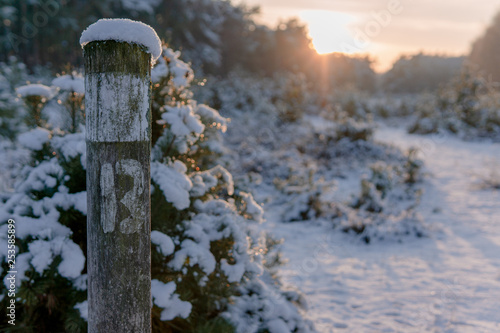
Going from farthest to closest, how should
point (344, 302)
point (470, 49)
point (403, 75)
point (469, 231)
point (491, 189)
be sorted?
1. point (403, 75)
2. point (470, 49)
3. point (491, 189)
4. point (469, 231)
5. point (344, 302)

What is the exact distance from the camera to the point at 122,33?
132 centimetres

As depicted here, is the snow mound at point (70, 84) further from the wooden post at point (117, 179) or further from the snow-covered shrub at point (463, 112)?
the snow-covered shrub at point (463, 112)

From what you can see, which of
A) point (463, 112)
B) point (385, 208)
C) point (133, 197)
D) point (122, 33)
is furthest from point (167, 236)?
point (463, 112)

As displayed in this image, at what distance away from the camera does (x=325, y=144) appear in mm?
9820

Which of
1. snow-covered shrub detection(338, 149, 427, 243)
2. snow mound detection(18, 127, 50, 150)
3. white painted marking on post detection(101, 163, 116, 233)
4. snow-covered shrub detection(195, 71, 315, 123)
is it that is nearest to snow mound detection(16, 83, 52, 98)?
snow mound detection(18, 127, 50, 150)

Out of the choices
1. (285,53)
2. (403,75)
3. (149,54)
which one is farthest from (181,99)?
(403,75)

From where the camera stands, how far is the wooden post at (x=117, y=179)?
1.32m

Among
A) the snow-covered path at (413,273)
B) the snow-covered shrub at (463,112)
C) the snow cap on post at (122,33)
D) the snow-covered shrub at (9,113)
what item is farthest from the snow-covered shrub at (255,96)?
the snow cap on post at (122,33)

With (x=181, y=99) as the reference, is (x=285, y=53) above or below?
above

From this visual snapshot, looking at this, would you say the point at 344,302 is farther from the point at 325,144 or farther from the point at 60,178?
the point at 325,144

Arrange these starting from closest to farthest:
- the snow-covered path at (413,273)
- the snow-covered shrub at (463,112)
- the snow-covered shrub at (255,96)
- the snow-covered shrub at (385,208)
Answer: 1. the snow-covered path at (413,273)
2. the snow-covered shrub at (385,208)
3. the snow-covered shrub at (463,112)
4. the snow-covered shrub at (255,96)

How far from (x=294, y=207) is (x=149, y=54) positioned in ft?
15.8

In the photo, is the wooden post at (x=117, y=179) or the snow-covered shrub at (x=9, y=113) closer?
the wooden post at (x=117, y=179)

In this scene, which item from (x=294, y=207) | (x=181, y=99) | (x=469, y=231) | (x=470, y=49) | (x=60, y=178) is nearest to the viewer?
(x=60, y=178)
